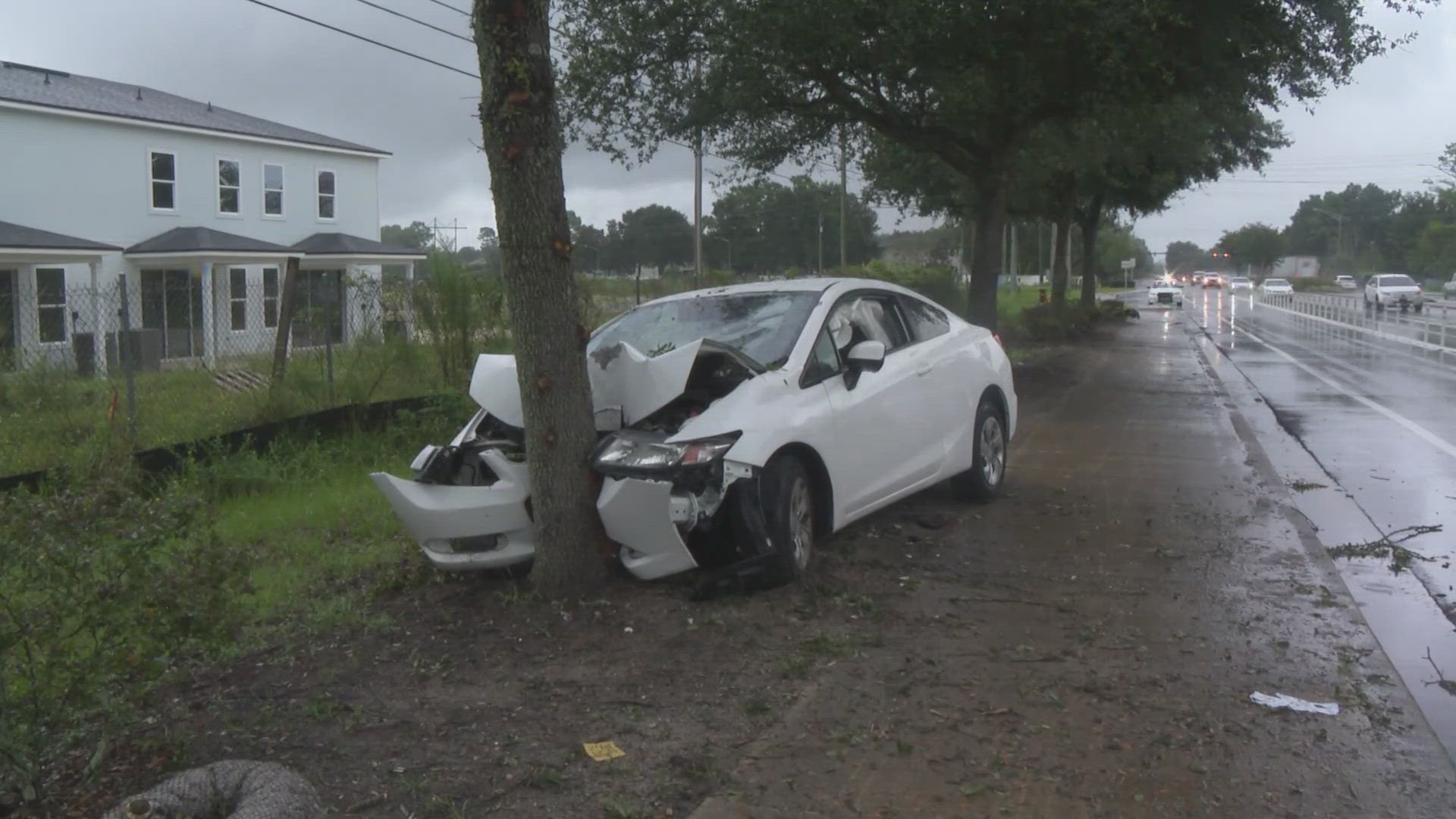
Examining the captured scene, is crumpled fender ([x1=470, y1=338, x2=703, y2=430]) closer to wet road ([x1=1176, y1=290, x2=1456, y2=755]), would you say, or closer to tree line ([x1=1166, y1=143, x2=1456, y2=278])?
wet road ([x1=1176, y1=290, x2=1456, y2=755])

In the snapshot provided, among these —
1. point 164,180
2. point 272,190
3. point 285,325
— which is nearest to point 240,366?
point 285,325

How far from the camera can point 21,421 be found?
991cm

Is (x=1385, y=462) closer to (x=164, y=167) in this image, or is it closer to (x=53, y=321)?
(x=53, y=321)

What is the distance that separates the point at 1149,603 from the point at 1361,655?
1.02m

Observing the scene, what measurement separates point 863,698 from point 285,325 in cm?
744

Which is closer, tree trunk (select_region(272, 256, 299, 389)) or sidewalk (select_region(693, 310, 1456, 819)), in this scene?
sidewalk (select_region(693, 310, 1456, 819))

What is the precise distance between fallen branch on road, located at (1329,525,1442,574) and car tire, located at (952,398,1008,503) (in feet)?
7.18

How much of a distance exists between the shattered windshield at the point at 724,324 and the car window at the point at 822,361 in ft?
0.42

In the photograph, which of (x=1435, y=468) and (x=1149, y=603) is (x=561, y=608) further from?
(x=1435, y=468)

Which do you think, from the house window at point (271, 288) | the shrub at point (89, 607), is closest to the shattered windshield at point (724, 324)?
the shrub at point (89, 607)

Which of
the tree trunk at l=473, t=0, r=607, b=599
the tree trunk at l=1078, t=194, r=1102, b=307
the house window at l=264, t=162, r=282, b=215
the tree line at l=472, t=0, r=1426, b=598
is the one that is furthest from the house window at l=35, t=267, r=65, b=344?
the tree trunk at l=1078, t=194, r=1102, b=307

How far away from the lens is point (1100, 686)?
524 centimetres

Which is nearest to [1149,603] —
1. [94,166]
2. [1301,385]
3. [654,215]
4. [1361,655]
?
[1361,655]

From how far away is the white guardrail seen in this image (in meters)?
28.0
